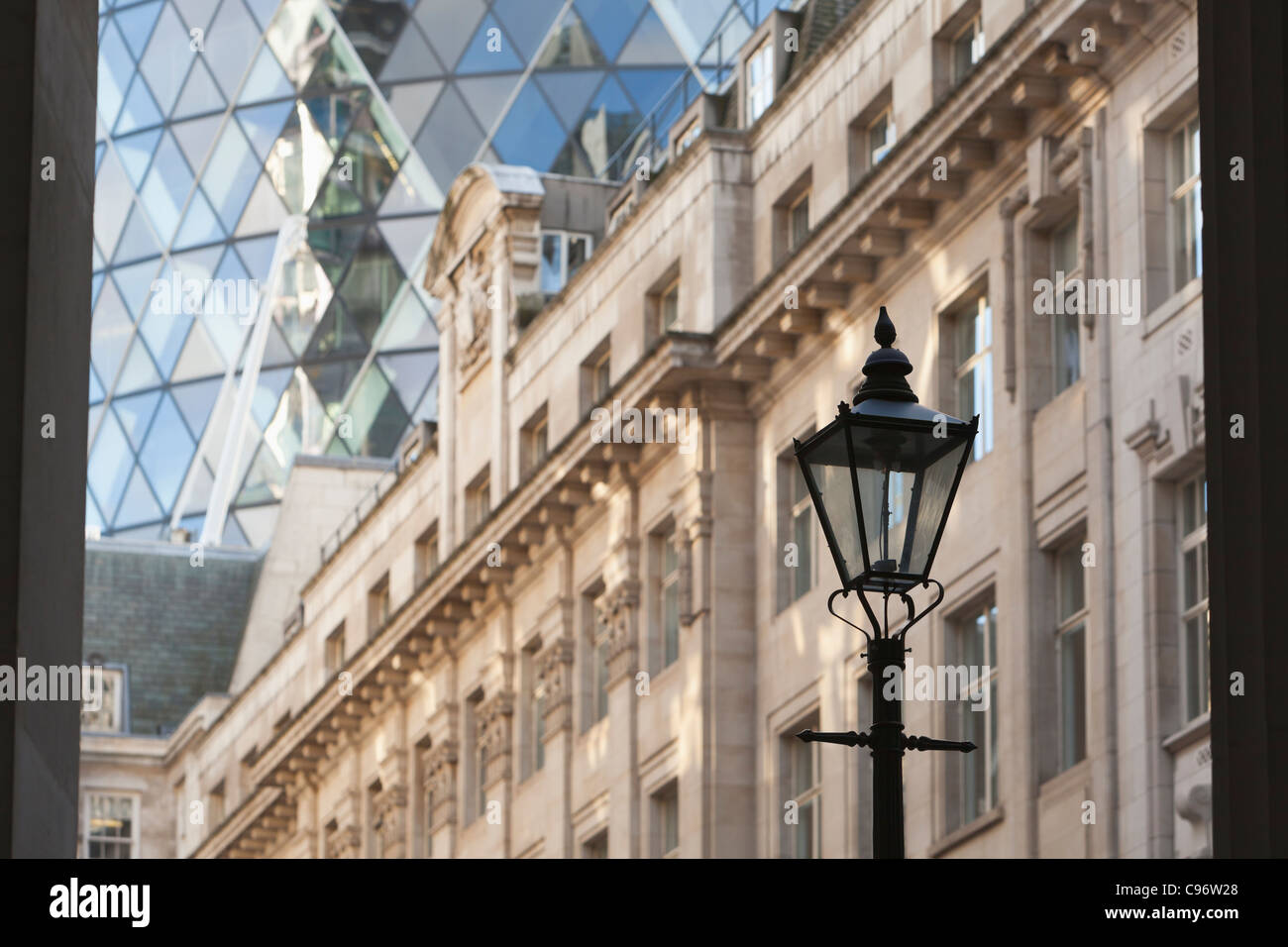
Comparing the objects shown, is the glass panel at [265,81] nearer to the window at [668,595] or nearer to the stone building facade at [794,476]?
the stone building facade at [794,476]

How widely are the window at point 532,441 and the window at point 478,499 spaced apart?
6.82 ft

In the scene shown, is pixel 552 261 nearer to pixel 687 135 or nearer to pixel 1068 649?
pixel 687 135

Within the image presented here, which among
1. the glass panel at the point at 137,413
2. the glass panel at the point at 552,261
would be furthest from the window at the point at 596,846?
the glass panel at the point at 137,413

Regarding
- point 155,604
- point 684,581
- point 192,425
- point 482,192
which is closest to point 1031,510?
point 684,581

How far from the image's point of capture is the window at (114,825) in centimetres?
7919

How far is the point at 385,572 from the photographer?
57.3 m

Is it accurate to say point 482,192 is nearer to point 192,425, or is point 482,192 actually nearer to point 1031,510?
point 1031,510

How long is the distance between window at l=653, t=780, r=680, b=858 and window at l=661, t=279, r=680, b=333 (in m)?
6.48

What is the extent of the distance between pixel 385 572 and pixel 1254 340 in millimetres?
48598

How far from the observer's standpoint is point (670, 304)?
141 feet

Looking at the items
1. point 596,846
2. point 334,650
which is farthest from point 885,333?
point 334,650

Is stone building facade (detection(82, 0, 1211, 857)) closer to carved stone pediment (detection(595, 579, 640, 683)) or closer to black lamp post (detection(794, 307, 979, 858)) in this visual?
carved stone pediment (detection(595, 579, 640, 683))

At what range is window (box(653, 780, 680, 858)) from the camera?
41375 millimetres
